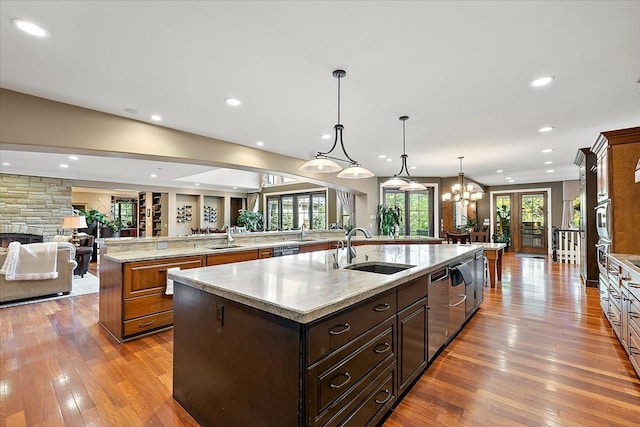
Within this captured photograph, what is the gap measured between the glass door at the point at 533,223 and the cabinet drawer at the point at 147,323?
11.2 metres

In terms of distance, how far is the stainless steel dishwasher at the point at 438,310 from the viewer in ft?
7.77

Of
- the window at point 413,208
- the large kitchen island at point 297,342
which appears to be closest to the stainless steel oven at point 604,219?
the large kitchen island at point 297,342

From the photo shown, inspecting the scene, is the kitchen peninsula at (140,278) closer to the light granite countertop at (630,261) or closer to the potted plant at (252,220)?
the light granite countertop at (630,261)

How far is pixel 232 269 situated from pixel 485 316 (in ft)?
10.5

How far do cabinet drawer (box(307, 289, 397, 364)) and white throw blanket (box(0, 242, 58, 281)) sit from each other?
496 cm

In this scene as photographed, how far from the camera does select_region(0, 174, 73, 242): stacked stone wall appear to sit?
292 inches

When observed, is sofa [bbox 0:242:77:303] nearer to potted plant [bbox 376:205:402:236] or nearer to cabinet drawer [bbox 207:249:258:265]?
cabinet drawer [bbox 207:249:258:265]

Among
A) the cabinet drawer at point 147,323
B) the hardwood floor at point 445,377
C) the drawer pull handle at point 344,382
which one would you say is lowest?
the hardwood floor at point 445,377

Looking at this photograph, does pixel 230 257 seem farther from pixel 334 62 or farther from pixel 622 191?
pixel 622 191

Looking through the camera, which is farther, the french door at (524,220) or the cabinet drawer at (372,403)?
the french door at (524,220)

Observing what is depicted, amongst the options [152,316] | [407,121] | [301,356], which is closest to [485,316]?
[407,121]

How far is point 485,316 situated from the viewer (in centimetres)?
367

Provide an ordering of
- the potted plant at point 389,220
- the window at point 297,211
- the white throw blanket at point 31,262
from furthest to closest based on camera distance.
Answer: the window at point 297,211 → the potted plant at point 389,220 → the white throw blanket at point 31,262

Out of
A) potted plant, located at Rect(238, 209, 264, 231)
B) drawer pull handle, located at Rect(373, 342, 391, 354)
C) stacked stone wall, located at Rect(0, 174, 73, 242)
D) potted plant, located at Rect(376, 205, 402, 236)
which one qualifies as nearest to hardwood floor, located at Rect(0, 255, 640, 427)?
drawer pull handle, located at Rect(373, 342, 391, 354)
